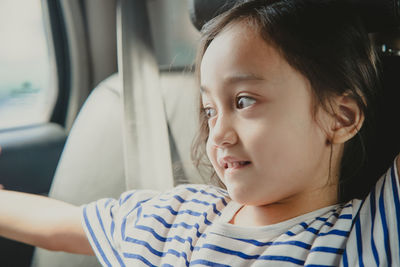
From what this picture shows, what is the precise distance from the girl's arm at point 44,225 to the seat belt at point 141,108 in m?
0.26

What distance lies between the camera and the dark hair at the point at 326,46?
0.78 m

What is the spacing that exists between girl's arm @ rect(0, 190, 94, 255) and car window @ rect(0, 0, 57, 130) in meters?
0.70

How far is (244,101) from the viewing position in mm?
777

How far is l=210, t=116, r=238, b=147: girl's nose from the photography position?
773mm

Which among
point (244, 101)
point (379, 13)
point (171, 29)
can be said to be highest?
point (171, 29)

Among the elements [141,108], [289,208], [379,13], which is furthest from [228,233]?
[141,108]

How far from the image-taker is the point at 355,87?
0.81 m

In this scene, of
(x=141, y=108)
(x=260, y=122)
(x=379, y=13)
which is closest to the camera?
(x=260, y=122)

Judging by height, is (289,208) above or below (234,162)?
below

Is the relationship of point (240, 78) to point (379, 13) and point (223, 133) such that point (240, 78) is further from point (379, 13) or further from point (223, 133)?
point (379, 13)

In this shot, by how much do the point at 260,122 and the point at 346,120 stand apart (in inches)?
6.4

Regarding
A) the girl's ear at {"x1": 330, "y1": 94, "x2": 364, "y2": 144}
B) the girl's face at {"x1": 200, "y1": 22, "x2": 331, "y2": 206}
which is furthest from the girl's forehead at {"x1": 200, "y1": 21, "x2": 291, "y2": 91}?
the girl's ear at {"x1": 330, "y1": 94, "x2": 364, "y2": 144}

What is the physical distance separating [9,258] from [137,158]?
1.68ft

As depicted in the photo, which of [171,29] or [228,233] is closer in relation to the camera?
[228,233]
